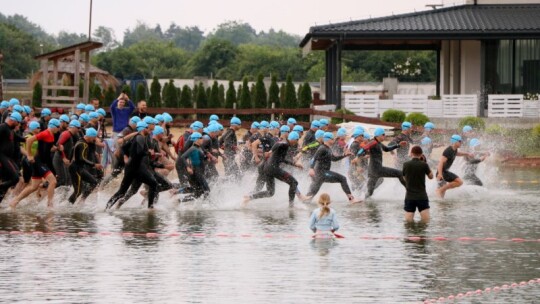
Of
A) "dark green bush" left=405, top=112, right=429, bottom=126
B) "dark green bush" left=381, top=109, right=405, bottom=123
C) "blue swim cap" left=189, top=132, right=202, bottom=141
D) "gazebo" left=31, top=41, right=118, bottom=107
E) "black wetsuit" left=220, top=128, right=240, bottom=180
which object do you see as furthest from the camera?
"dark green bush" left=381, top=109, right=405, bottom=123

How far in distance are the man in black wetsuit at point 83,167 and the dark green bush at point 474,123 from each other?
779 inches

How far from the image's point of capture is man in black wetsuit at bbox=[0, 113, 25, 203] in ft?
81.6

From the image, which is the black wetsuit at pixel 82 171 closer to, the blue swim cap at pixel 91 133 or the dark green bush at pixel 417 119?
the blue swim cap at pixel 91 133

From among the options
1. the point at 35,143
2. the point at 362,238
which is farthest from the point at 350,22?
the point at 362,238

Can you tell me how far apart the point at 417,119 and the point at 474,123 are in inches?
79.3

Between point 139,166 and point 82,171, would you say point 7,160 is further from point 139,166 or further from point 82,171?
point 139,166

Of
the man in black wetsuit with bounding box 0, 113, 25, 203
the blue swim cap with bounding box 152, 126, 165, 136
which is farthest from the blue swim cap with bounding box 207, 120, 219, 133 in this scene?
the man in black wetsuit with bounding box 0, 113, 25, 203

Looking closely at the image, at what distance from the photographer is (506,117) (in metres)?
46.2

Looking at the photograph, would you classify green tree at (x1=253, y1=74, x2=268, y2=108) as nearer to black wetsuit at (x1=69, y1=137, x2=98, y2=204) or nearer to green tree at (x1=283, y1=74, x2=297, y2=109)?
green tree at (x1=283, y1=74, x2=297, y2=109)

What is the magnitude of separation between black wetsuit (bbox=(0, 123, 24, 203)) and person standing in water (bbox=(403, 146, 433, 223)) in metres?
7.07

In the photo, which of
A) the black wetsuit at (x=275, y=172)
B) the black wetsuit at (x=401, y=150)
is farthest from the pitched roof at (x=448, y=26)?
the black wetsuit at (x=275, y=172)

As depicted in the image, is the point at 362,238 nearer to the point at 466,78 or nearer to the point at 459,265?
the point at 459,265

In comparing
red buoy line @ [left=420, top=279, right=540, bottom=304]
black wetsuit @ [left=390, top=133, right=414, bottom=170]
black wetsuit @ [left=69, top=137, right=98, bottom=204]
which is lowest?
red buoy line @ [left=420, top=279, right=540, bottom=304]

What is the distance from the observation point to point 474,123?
142 ft
